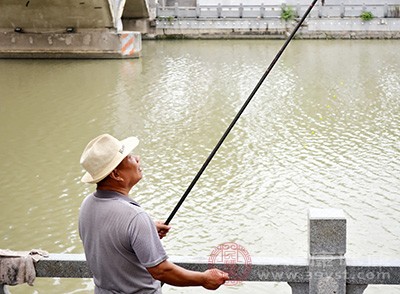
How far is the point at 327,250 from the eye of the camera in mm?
3648

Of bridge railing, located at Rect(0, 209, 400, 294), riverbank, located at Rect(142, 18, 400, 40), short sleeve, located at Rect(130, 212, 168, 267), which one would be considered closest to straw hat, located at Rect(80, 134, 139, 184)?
short sleeve, located at Rect(130, 212, 168, 267)

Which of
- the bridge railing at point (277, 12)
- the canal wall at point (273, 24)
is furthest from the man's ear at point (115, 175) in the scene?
the bridge railing at point (277, 12)

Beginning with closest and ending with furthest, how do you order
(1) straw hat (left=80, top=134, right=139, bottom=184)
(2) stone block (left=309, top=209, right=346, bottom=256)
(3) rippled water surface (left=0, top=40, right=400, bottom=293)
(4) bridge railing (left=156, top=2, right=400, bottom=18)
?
(1) straw hat (left=80, top=134, right=139, bottom=184), (2) stone block (left=309, top=209, right=346, bottom=256), (3) rippled water surface (left=0, top=40, right=400, bottom=293), (4) bridge railing (left=156, top=2, right=400, bottom=18)

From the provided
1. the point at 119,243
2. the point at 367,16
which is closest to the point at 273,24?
the point at 367,16

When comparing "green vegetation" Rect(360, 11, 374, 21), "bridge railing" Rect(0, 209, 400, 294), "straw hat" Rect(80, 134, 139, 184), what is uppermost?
"straw hat" Rect(80, 134, 139, 184)

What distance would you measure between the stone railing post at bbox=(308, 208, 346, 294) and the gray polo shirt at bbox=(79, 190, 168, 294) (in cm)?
100

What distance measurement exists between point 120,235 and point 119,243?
0.05 metres

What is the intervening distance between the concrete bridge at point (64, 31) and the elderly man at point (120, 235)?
1771cm

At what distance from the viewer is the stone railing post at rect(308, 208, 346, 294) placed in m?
3.60

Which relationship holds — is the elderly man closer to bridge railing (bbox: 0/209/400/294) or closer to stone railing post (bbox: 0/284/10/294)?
bridge railing (bbox: 0/209/400/294)

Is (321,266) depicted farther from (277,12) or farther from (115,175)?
(277,12)

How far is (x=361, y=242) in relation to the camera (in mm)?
6777

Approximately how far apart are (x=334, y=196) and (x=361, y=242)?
1.35 metres

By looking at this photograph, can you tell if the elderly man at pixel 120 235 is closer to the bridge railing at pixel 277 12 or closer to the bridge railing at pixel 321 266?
the bridge railing at pixel 321 266
